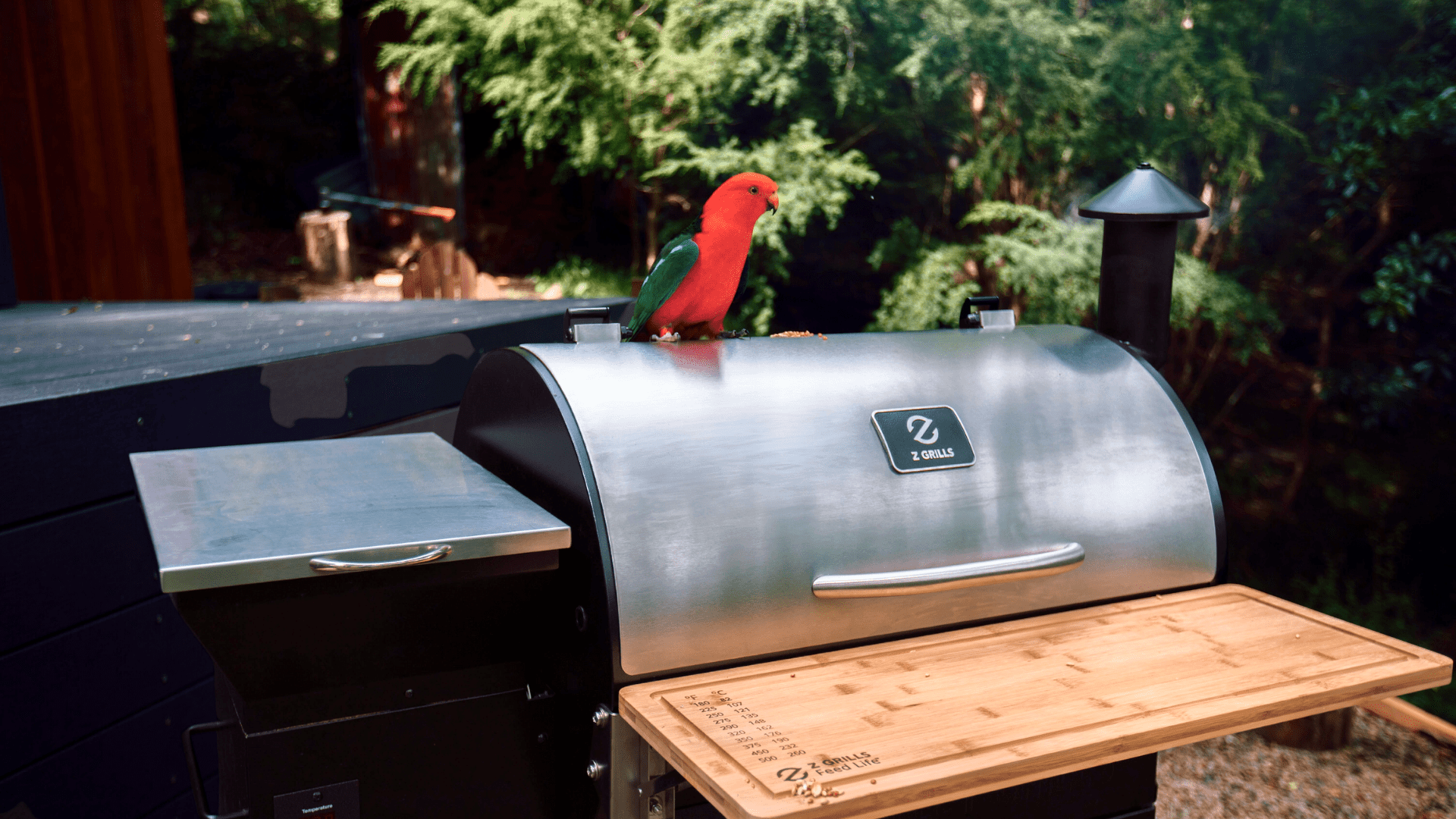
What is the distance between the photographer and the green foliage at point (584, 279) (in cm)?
838

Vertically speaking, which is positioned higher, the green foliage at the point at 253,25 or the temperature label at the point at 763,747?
the green foliage at the point at 253,25

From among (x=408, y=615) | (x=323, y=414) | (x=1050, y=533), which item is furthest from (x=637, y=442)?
(x=323, y=414)

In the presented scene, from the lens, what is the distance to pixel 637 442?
1.17m

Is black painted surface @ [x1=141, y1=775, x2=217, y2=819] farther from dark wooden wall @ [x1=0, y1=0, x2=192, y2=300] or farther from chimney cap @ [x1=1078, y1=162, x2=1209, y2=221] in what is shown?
dark wooden wall @ [x1=0, y1=0, x2=192, y2=300]

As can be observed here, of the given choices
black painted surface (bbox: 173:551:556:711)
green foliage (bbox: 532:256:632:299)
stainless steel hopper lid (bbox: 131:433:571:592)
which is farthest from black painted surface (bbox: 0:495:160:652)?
green foliage (bbox: 532:256:632:299)

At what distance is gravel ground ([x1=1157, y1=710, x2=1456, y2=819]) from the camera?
3529 millimetres

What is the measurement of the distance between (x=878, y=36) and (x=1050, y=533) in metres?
6.20

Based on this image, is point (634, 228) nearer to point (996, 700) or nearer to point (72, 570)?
point (72, 570)

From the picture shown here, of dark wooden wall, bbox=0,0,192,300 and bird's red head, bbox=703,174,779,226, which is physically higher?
dark wooden wall, bbox=0,0,192,300

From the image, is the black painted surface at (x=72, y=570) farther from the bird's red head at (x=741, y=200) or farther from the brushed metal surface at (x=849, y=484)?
the bird's red head at (x=741, y=200)

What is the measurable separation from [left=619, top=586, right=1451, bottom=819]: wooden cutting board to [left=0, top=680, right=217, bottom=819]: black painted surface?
1.18m

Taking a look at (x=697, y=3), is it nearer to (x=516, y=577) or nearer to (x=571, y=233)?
(x=571, y=233)

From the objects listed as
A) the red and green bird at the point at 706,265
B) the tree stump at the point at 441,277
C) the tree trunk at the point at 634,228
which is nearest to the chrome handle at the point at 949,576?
the red and green bird at the point at 706,265

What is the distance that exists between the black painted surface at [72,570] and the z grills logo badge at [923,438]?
4.06ft
